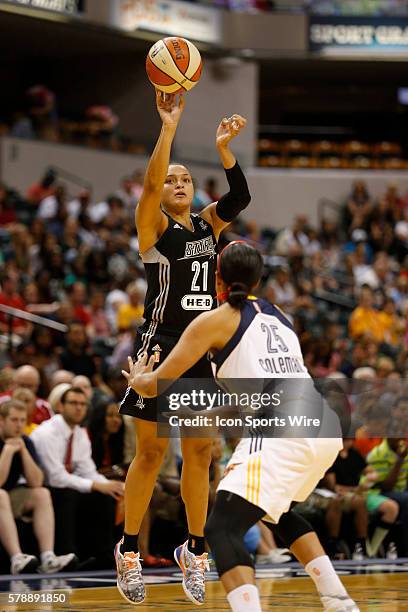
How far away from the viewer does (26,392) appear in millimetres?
8711

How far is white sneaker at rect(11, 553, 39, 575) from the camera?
760cm

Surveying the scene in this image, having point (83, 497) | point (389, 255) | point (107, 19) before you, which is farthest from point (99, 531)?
point (107, 19)

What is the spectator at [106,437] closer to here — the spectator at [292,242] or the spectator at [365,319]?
the spectator at [365,319]

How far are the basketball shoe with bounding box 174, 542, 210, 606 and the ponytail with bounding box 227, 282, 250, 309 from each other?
1.85 m

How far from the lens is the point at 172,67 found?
5.98 m

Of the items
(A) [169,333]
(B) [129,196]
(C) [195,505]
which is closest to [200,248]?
(A) [169,333]

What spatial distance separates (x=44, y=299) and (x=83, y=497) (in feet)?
16.8

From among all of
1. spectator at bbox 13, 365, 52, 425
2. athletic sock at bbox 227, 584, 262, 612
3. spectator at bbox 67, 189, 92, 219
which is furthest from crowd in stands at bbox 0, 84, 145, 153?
athletic sock at bbox 227, 584, 262, 612

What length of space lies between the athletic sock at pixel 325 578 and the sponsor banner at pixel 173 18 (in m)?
17.6

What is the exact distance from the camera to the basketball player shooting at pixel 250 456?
4535mm

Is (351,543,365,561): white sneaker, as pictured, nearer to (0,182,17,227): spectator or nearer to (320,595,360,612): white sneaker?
(320,595,360,612): white sneaker

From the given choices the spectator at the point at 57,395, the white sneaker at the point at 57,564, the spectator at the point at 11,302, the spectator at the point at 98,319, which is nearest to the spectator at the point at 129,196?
the spectator at the point at 98,319

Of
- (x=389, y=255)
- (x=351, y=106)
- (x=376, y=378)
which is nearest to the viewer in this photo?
(x=376, y=378)

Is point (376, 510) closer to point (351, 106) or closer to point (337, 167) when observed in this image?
point (337, 167)
